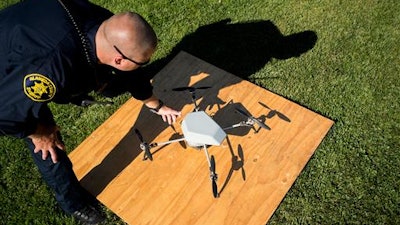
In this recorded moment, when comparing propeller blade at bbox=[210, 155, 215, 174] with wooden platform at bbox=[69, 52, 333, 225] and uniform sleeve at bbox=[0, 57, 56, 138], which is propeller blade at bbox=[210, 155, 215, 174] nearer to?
wooden platform at bbox=[69, 52, 333, 225]

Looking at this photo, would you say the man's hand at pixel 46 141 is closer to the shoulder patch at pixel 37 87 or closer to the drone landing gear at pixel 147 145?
the shoulder patch at pixel 37 87

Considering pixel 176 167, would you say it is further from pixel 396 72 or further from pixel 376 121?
pixel 396 72

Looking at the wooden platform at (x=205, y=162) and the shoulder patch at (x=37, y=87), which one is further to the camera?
the wooden platform at (x=205, y=162)

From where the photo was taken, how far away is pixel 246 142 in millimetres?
4758

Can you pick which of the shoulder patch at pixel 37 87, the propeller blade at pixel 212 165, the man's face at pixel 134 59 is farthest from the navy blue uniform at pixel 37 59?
the propeller blade at pixel 212 165

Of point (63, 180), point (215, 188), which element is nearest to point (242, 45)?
point (215, 188)

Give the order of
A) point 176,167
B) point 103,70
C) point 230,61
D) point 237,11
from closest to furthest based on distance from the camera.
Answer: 1. point 103,70
2. point 176,167
3. point 230,61
4. point 237,11

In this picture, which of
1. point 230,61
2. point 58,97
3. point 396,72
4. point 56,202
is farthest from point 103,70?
point 396,72

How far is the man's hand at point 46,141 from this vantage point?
3566mm

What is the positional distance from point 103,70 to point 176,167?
5.01ft

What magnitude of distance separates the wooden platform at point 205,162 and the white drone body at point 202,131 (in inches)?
25.3

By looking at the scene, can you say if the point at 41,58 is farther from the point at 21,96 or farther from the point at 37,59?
the point at 21,96

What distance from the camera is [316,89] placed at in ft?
17.4

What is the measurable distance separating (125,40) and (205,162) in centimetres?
201
